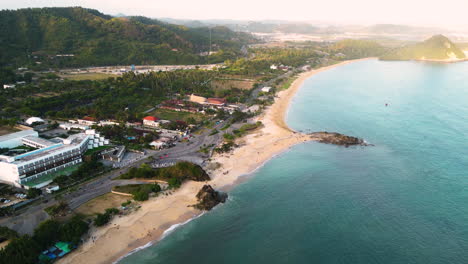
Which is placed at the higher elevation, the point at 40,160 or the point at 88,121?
the point at 40,160

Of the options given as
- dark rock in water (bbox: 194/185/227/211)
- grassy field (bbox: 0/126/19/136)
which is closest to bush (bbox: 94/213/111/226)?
dark rock in water (bbox: 194/185/227/211)

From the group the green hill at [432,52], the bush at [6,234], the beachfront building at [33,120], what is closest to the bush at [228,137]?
the bush at [6,234]

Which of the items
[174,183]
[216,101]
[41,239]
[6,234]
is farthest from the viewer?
[216,101]

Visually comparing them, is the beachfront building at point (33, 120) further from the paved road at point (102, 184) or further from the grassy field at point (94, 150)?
the paved road at point (102, 184)

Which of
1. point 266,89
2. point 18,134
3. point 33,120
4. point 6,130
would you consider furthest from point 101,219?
point 266,89

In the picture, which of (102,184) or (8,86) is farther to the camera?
(8,86)

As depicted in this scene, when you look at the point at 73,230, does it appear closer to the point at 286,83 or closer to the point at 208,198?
the point at 208,198

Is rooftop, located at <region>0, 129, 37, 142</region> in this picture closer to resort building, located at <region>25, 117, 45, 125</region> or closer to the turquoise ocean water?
resort building, located at <region>25, 117, 45, 125</region>
